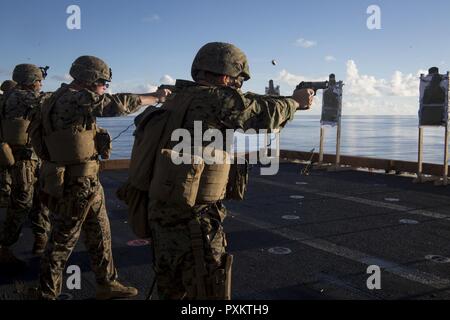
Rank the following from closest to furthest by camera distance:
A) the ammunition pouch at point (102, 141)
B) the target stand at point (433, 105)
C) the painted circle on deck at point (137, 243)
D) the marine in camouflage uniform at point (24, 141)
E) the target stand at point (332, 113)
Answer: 1. the ammunition pouch at point (102, 141)
2. the marine in camouflage uniform at point (24, 141)
3. the painted circle on deck at point (137, 243)
4. the target stand at point (433, 105)
5. the target stand at point (332, 113)

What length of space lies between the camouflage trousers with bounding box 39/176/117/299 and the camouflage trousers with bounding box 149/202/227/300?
60.5 inches

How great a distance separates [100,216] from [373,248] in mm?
3669

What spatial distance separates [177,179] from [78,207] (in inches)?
72.2

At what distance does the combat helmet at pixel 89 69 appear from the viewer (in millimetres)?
3961

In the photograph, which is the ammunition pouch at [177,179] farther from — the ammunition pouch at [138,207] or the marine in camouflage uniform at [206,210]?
the ammunition pouch at [138,207]

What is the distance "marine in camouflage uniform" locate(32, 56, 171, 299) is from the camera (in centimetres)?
386

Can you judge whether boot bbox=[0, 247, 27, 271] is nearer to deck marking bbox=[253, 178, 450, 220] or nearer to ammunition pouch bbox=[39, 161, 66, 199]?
ammunition pouch bbox=[39, 161, 66, 199]

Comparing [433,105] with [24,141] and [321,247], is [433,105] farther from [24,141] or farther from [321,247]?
[24,141]

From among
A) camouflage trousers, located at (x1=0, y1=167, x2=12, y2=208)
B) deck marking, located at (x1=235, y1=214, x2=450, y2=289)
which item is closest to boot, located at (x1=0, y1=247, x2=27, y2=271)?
camouflage trousers, located at (x1=0, y1=167, x2=12, y2=208)

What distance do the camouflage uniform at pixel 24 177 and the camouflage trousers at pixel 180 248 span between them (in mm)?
3223

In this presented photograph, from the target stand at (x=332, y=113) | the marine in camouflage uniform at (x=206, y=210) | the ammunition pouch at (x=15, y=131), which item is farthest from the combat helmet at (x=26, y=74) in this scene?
the target stand at (x=332, y=113)

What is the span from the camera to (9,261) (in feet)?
16.4

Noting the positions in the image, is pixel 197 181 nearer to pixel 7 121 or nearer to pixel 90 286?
pixel 90 286
